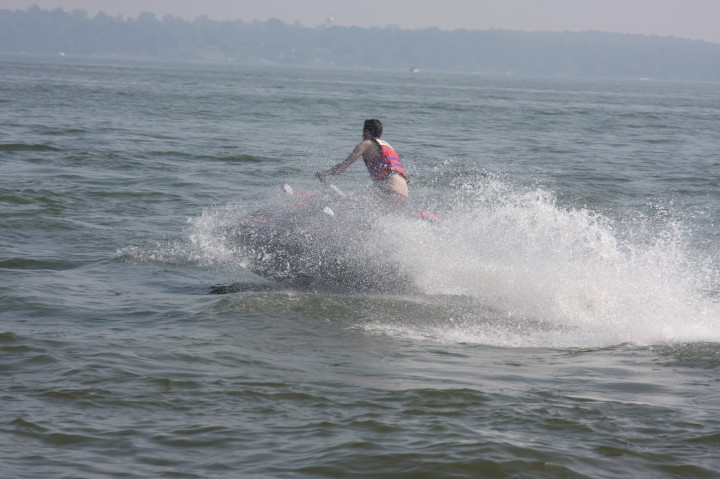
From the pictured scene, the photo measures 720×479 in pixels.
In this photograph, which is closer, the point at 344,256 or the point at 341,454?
the point at 341,454

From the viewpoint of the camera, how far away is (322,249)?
8906mm

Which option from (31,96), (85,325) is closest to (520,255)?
(85,325)

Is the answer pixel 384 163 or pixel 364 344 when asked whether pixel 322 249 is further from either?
pixel 364 344

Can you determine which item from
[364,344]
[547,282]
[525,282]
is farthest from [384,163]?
[364,344]

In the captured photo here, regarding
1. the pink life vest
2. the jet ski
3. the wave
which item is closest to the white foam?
the wave

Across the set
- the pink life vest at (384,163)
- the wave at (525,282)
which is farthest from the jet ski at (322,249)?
the pink life vest at (384,163)

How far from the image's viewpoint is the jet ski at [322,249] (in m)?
8.92

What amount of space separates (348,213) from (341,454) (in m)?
4.57

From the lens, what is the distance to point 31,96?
3519 cm

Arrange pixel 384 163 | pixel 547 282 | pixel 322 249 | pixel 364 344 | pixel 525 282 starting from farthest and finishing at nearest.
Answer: pixel 384 163 → pixel 322 249 → pixel 525 282 → pixel 547 282 → pixel 364 344

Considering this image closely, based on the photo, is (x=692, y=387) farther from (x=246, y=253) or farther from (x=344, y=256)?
(x=246, y=253)

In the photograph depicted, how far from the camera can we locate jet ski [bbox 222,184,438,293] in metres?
8.92

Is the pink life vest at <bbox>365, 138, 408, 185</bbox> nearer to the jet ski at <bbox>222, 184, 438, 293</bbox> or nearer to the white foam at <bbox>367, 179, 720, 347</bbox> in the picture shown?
the jet ski at <bbox>222, 184, 438, 293</bbox>

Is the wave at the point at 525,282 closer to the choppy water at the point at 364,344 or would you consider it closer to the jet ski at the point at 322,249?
the choppy water at the point at 364,344
